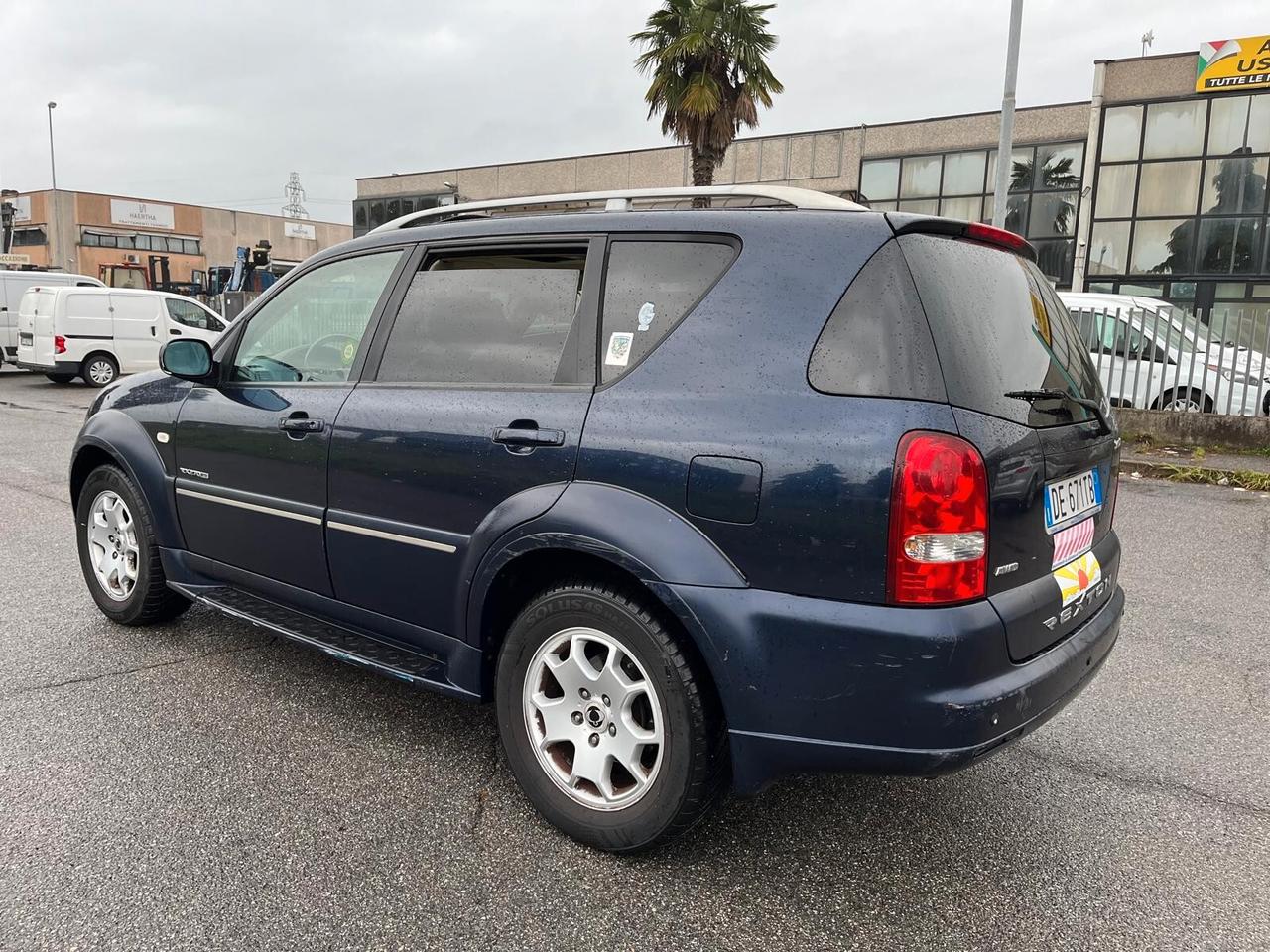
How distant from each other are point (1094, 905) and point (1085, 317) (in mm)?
9504

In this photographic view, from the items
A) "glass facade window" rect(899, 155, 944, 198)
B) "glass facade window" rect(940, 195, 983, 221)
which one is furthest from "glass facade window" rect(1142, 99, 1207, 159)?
"glass facade window" rect(899, 155, 944, 198)

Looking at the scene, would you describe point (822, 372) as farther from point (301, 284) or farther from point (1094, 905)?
point (301, 284)

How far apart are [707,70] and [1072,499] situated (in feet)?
57.6

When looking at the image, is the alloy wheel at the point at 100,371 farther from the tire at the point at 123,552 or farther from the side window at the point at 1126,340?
the side window at the point at 1126,340

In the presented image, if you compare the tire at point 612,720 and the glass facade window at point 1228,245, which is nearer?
the tire at point 612,720

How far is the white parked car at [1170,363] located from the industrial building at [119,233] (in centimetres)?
5106

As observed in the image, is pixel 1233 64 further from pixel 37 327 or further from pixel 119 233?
pixel 119 233

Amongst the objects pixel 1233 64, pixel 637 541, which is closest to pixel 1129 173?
pixel 1233 64

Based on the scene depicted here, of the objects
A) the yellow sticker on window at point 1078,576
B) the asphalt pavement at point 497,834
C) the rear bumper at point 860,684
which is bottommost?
the asphalt pavement at point 497,834

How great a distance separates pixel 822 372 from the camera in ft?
7.10

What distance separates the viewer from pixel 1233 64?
21.7m

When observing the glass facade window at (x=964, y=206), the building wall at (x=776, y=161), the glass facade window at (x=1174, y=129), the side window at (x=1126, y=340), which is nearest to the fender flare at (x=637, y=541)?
the side window at (x=1126, y=340)

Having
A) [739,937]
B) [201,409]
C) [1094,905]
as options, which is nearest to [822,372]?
[739,937]

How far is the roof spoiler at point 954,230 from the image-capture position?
228cm
